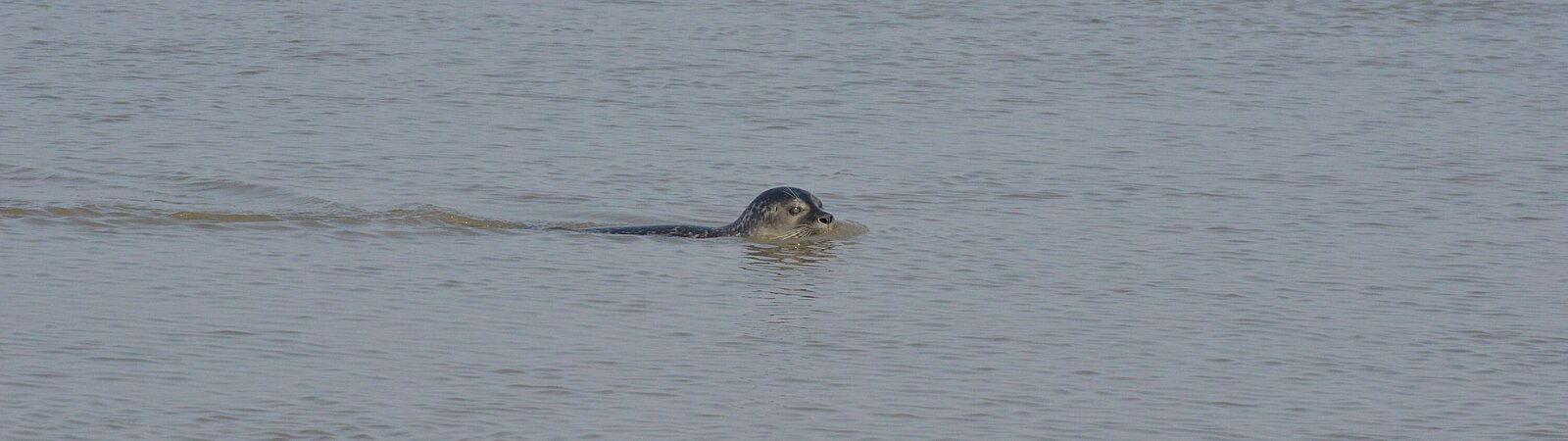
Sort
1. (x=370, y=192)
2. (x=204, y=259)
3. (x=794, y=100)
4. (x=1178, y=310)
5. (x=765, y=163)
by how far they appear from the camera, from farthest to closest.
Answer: (x=794, y=100), (x=765, y=163), (x=370, y=192), (x=204, y=259), (x=1178, y=310)

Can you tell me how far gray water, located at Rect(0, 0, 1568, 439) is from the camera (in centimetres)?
742

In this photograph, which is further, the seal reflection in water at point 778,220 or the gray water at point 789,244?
the seal reflection in water at point 778,220

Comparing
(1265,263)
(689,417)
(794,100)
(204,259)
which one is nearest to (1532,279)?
(1265,263)

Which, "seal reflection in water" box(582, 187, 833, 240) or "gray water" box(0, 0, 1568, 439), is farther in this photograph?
"seal reflection in water" box(582, 187, 833, 240)

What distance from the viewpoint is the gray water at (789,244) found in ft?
24.3

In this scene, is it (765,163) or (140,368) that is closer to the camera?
(140,368)

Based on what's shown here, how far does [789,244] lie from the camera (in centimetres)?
1139

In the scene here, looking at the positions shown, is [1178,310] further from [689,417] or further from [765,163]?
[765,163]

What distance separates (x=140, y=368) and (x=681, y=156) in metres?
6.51

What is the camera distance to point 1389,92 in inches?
654

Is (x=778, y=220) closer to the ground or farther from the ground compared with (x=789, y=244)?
farther from the ground

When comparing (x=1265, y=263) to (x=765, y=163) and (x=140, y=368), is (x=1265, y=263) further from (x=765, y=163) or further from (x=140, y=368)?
(x=140, y=368)

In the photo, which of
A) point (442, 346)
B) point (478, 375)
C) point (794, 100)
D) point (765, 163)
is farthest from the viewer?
point (794, 100)

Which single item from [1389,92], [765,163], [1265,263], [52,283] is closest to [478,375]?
[52,283]
